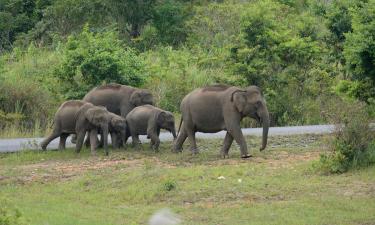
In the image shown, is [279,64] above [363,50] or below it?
below

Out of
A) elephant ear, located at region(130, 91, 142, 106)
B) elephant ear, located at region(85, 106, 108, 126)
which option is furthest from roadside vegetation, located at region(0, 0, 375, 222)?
elephant ear, located at region(130, 91, 142, 106)

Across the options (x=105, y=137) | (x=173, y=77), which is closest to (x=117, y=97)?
(x=105, y=137)

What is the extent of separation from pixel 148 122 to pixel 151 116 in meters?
0.18

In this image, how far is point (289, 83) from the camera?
99.6 ft

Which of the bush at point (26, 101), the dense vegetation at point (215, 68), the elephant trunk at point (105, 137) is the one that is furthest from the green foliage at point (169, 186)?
the bush at point (26, 101)

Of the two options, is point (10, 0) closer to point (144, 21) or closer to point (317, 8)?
point (144, 21)

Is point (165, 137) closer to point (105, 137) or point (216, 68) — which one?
point (105, 137)

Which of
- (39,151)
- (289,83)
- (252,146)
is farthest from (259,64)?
(39,151)

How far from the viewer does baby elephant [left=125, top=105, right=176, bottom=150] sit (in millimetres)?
22094

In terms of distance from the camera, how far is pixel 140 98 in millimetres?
23969

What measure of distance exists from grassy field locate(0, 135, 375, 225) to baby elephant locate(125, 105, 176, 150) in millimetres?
974

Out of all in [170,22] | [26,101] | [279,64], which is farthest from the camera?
[170,22]

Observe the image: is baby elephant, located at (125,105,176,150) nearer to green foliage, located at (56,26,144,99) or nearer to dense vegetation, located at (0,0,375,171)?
dense vegetation, located at (0,0,375,171)

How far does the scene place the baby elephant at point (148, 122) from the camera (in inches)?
870
